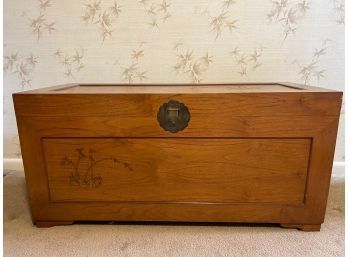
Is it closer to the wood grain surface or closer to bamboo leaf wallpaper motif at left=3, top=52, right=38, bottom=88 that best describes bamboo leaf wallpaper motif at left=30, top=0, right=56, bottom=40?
bamboo leaf wallpaper motif at left=3, top=52, right=38, bottom=88

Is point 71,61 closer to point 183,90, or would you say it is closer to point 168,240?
point 183,90

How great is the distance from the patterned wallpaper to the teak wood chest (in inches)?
16.3

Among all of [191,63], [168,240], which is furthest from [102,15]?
[168,240]

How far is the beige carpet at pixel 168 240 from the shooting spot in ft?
2.79

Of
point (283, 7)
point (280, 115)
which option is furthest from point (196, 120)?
point (283, 7)

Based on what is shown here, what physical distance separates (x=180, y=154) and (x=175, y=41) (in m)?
0.59

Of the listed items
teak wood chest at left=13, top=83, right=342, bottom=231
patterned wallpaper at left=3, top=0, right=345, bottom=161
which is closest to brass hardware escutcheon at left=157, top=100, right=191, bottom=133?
teak wood chest at left=13, top=83, right=342, bottom=231

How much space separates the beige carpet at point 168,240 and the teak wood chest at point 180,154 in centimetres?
4

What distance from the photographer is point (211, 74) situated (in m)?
1.29

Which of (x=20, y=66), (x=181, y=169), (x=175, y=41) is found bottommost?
(x=181, y=169)

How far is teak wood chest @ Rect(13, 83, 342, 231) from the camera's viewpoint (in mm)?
853

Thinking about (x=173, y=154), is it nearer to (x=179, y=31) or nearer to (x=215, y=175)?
(x=215, y=175)

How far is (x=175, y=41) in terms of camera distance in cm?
126

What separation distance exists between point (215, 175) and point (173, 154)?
Answer: 149 millimetres
